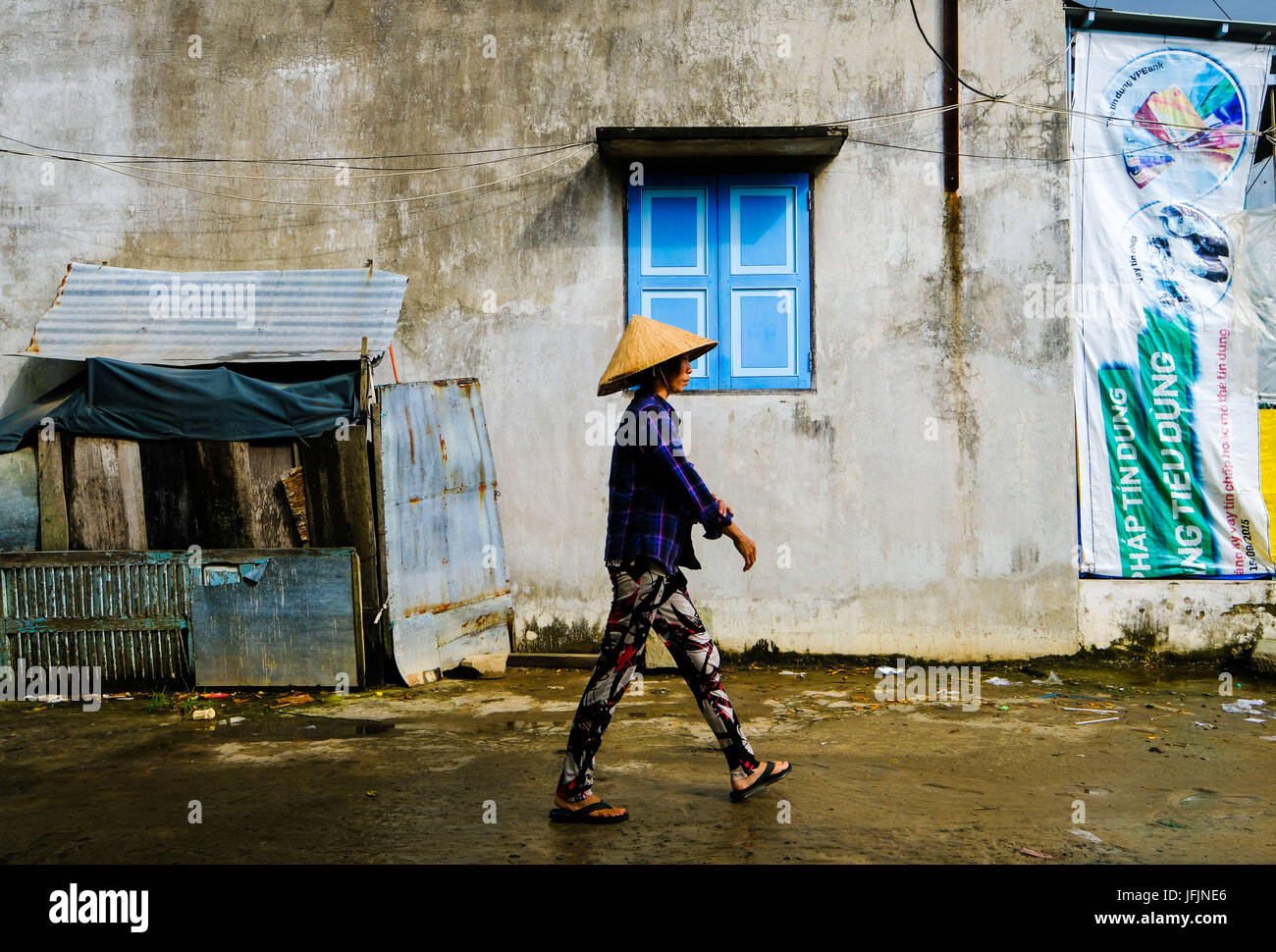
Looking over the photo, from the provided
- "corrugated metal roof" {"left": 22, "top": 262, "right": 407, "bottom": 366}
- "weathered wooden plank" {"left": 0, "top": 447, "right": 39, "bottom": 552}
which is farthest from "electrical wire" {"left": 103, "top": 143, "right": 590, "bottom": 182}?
"weathered wooden plank" {"left": 0, "top": 447, "right": 39, "bottom": 552}

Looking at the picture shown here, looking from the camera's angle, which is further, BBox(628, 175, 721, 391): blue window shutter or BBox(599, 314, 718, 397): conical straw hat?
BBox(628, 175, 721, 391): blue window shutter

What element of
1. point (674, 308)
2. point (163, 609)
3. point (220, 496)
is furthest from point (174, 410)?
point (674, 308)

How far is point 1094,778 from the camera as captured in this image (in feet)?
15.4

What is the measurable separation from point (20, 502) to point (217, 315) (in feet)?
5.75

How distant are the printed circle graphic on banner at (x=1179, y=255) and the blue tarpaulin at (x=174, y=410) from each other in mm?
5696

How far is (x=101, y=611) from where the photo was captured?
653 centimetres

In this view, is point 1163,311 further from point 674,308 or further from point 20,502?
point 20,502

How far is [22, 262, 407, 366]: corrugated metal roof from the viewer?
6953 millimetres

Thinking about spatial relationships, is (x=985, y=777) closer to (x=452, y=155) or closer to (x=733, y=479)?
(x=733, y=479)

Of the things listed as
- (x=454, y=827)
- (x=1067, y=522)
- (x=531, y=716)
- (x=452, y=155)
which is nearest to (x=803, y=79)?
(x=452, y=155)

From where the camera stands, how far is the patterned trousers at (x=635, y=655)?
4.04 meters

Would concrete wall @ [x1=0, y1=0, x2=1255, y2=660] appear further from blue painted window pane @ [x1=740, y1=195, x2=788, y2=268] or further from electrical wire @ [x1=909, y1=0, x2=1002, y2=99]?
blue painted window pane @ [x1=740, y1=195, x2=788, y2=268]

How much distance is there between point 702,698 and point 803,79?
5065 millimetres

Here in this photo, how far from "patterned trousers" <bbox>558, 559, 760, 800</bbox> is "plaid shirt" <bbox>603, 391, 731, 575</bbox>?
0.28ft
